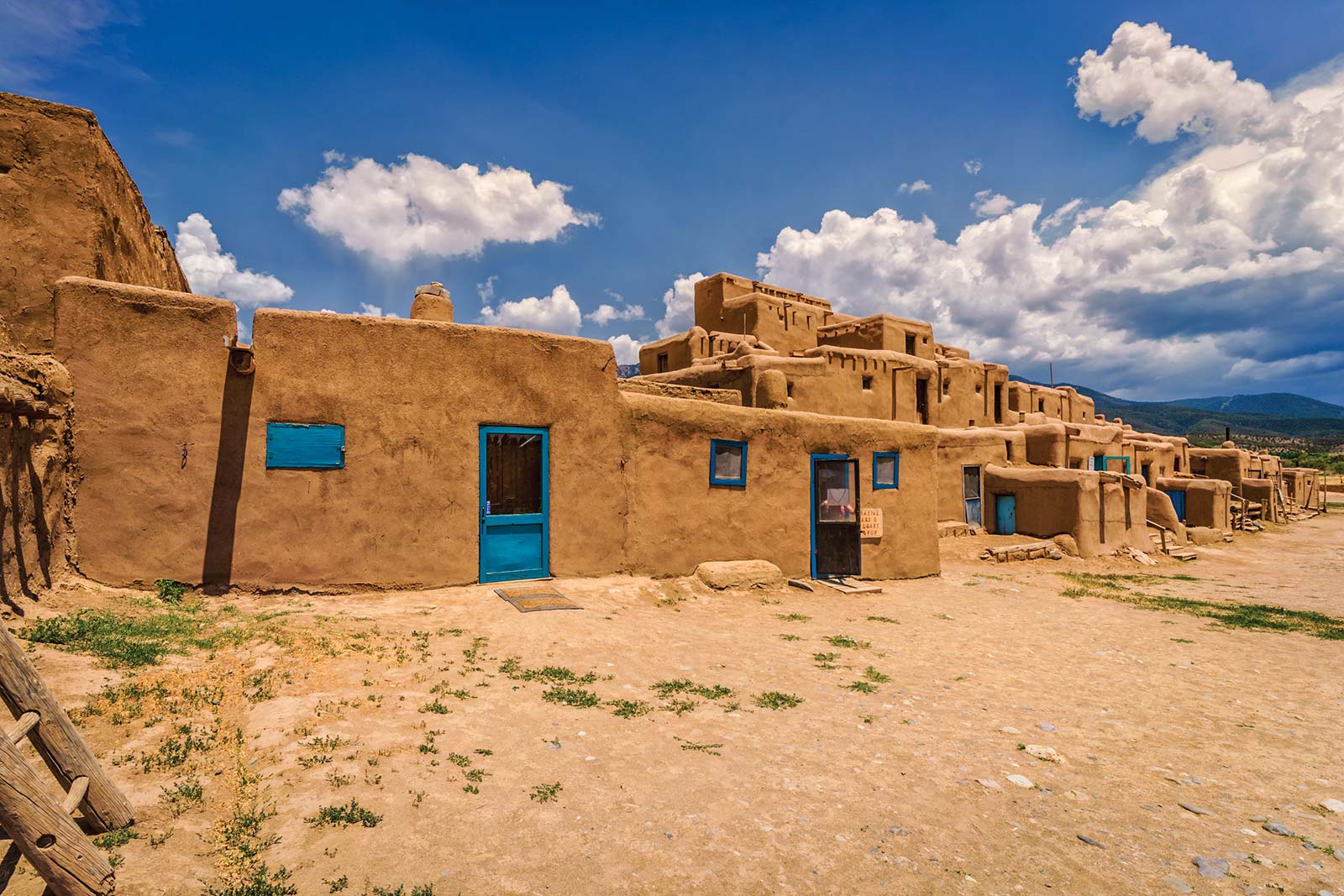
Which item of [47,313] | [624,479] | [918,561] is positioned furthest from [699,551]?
[47,313]

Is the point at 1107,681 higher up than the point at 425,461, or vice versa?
the point at 425,461

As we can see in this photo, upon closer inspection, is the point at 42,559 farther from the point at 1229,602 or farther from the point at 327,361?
the point at 1229,602

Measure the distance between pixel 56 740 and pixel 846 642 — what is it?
25.4ft

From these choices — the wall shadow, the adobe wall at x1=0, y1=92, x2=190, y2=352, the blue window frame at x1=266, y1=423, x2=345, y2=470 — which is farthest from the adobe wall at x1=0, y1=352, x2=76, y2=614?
the blue window frame at x1=266, y1=423, x2=345, y2=470

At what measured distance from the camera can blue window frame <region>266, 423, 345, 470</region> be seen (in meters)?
8.02

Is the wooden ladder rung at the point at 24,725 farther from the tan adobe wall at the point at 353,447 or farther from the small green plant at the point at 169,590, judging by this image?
the tan adobe wall at the point at 353,447

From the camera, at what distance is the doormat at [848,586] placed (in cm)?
1203

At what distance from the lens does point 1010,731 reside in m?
5.82

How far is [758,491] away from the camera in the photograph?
38.8 ft

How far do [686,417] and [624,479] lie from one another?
154 centimetres

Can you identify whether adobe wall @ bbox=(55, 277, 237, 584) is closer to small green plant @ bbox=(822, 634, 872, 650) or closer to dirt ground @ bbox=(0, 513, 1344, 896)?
dirt ground @ bbox=(0, 513, 1344, 896)

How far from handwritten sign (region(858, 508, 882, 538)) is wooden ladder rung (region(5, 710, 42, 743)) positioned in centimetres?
1228

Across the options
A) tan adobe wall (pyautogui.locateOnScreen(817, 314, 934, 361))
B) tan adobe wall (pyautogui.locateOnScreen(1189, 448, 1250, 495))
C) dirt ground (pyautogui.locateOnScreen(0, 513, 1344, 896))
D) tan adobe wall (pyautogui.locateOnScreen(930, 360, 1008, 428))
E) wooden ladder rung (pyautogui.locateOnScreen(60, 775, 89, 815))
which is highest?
tan adobe wall (pyautogui.locateOnScreen(817, 314, 934, 361))

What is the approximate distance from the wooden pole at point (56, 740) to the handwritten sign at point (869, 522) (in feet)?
39.2
